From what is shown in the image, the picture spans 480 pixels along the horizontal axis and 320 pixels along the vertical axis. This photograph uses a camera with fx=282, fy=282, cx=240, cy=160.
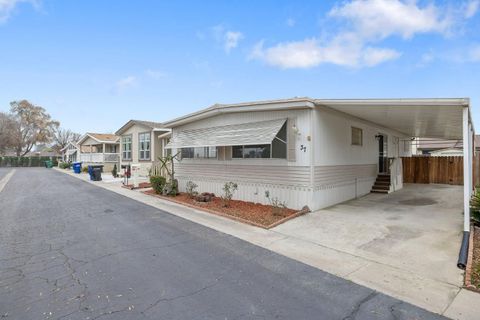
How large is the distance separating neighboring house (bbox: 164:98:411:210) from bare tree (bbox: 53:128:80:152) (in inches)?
2510

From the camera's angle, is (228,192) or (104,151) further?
(104,151)

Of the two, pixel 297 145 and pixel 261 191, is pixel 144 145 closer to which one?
pixel 261 191

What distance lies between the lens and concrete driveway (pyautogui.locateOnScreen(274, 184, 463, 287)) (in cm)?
489

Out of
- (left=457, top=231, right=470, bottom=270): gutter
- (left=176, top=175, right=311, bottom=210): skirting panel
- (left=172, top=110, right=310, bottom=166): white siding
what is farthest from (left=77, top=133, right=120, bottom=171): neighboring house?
(left=457, top=231, right=470, bottom=270): gutter

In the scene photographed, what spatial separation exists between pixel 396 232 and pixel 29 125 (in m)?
72.7

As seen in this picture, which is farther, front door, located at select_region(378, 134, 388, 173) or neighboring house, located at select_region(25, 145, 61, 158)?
neighboring house, located at select_region(25, 145, 61, 158)

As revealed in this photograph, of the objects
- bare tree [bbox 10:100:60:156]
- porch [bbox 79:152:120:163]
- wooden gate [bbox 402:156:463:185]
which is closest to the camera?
wooden gate [bbox 402:156:463:185]

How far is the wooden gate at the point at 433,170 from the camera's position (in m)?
16.1

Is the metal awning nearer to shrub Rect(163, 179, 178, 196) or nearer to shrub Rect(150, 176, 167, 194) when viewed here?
shrub Rect(150, 176, 167, 194)

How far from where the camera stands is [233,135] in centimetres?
1027

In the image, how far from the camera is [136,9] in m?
12.6

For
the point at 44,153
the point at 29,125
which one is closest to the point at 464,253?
the point at 29,125

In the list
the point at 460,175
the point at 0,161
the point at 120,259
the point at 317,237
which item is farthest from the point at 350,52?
the point at 0,161

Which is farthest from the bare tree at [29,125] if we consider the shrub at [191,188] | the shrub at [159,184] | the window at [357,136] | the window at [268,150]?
the window at [357,136]
